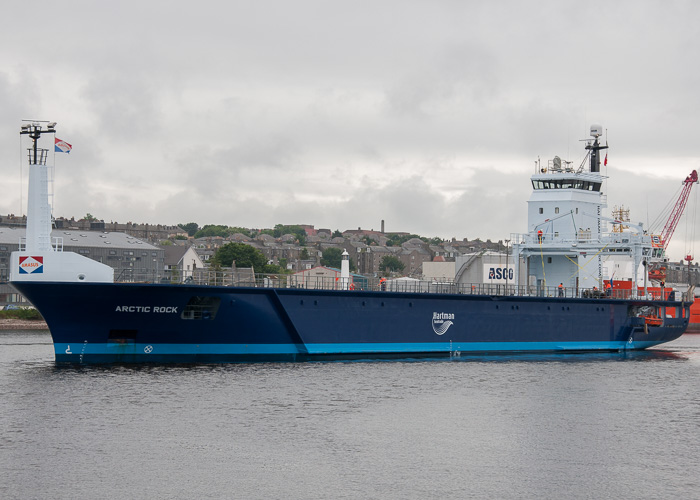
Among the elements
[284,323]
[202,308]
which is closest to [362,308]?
[284,323]

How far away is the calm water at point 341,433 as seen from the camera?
21.4m

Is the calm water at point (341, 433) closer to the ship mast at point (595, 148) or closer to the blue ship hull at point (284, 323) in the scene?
→ the blue ship hull at point (284, 323)

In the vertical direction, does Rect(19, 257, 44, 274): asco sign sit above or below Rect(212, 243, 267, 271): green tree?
below

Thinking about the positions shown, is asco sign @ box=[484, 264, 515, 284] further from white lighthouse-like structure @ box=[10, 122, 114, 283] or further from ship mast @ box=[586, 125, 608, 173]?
white lighthouse-like structure @ box=[10, 122, 114, 283]

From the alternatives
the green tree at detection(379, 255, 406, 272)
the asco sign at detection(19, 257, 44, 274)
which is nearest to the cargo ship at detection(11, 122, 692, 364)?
the asco sign at detection(19, 257, 44, 274)

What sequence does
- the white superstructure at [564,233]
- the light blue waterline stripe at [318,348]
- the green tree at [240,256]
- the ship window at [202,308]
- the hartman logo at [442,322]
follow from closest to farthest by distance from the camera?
the light blue waterline stripe at [318,348] < the ship window at [202,308] < the hartman logo at [442,322] < the white superstructure at [564,233] < the green tree at [240,256]

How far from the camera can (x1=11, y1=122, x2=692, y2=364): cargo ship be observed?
37.3 metres

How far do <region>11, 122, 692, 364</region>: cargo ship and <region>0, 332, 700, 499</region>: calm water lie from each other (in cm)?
161

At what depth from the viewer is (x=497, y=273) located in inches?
2373

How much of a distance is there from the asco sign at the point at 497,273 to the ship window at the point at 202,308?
2499cm

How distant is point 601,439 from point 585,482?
194 inches

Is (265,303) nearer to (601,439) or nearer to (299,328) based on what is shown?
(299,328)

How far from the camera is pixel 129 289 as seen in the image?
1464 inches

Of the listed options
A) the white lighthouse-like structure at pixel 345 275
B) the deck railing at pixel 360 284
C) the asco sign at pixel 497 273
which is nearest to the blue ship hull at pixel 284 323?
the deck railing at pixel 360 284
